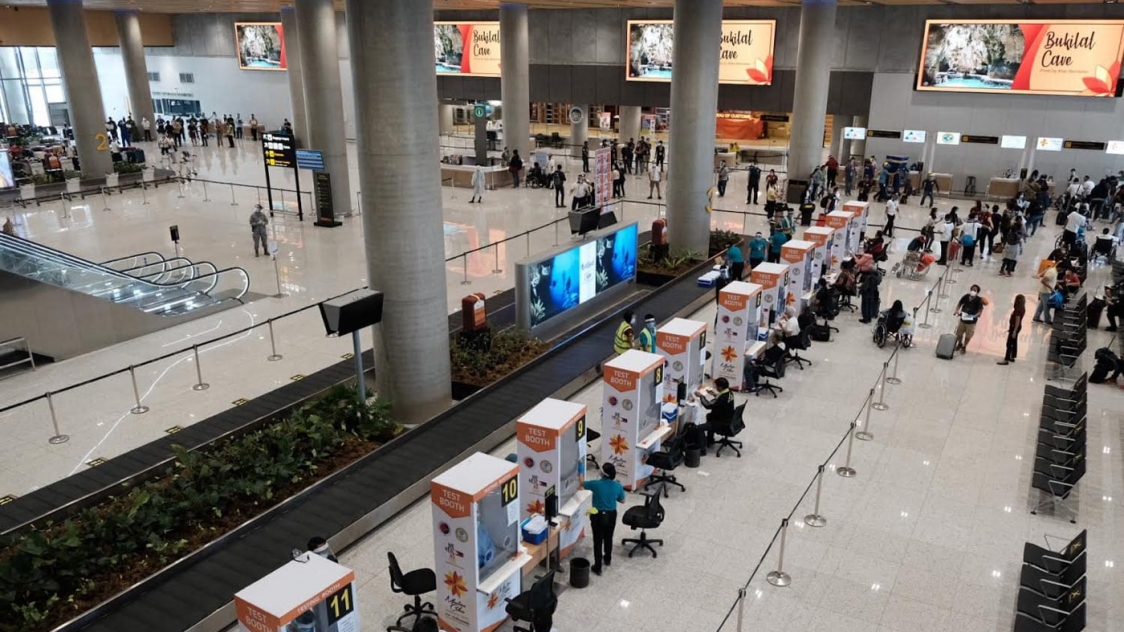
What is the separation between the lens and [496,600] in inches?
310

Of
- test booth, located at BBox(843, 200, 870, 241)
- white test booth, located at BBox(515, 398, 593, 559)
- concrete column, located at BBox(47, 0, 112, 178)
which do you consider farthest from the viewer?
concrete column, located at BBox(47, 0, 112, 178)

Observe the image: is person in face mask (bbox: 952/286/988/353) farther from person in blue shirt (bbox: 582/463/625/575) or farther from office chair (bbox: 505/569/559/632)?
office chair (bbox: 505/569/559/632)

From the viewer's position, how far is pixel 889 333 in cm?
1611

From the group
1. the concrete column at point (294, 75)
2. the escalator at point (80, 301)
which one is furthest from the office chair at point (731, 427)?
the concrete column at point (294, 75)

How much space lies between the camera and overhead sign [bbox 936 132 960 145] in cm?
3244

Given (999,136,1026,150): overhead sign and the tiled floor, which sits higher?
(999,136,1026,150): overhead sign

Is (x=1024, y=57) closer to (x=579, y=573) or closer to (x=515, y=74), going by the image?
(x=515, y=74)

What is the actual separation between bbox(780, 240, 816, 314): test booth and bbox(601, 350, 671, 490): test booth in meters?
7.29

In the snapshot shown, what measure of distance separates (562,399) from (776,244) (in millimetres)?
9839

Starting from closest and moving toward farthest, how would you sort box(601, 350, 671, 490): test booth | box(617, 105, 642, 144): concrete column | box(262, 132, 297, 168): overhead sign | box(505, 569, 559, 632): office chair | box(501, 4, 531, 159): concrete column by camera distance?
1. box(505, 569, 559, 632): office chair
2. box(601, 350, 671, 490): test booth
3. box(262, 132, 297, 168): overhead sign
4. box(501, 4, 531, 159): concrete column
5. box(617, 105, 642, 144): concrete column

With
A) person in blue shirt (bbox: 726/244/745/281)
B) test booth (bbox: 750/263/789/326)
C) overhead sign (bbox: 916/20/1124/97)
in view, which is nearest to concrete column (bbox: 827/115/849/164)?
overhead sign (bbox: 916/20/1124/97)

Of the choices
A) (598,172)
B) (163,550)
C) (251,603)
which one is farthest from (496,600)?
(598,172)

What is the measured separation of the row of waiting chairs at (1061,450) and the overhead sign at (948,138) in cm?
2323

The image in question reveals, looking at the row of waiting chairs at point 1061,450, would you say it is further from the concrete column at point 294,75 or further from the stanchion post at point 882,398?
the concrete column at point 294,75
